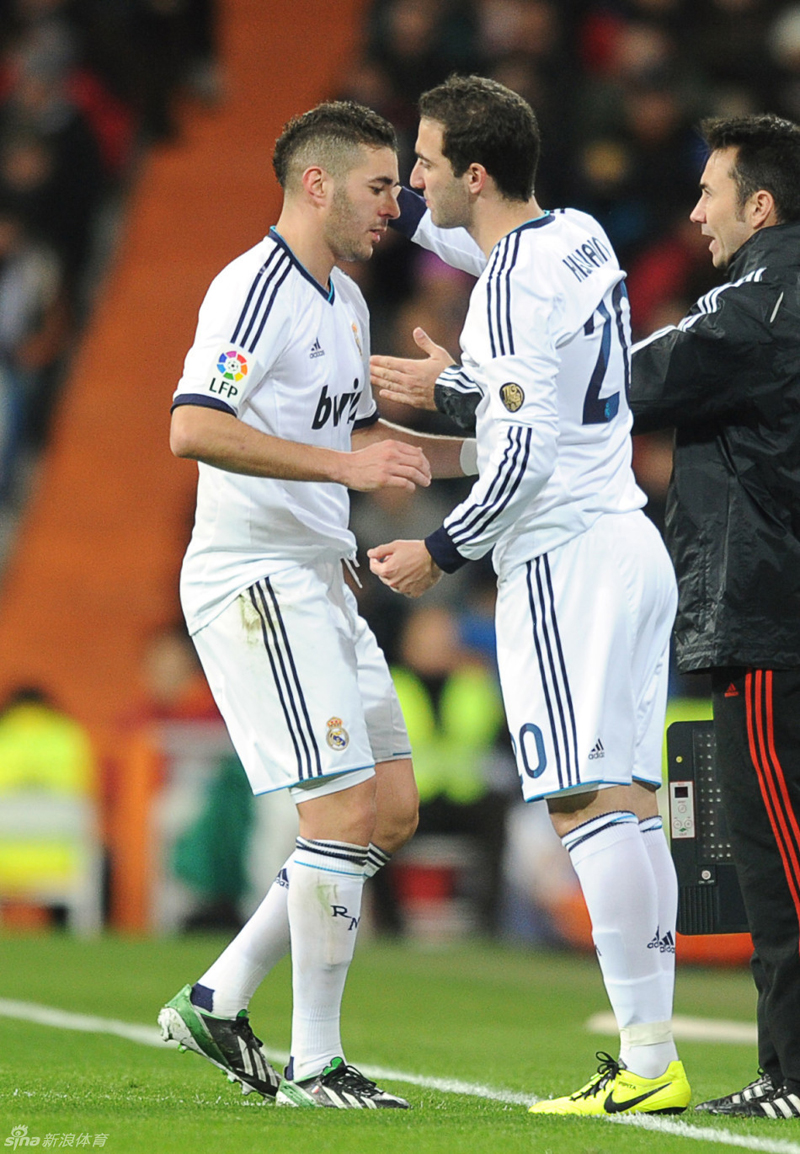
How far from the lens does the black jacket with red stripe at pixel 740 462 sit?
14.0ft

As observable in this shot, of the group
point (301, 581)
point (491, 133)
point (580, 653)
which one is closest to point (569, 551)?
point (580, 653)

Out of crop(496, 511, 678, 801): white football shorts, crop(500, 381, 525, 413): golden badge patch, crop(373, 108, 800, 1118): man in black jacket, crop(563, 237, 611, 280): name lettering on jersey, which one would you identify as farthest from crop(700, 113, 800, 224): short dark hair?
crop(496, 511, 678, 801): white football shorts

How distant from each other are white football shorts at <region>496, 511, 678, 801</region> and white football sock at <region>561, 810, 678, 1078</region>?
140mm

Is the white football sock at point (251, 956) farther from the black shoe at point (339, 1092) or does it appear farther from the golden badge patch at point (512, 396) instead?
the golden badge patch at point (512, 396)

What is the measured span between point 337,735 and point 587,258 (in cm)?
130

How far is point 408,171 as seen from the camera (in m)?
13.8

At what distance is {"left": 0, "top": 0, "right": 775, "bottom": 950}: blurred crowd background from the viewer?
11.5 metres

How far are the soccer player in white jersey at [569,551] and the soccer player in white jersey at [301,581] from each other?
0.90ft

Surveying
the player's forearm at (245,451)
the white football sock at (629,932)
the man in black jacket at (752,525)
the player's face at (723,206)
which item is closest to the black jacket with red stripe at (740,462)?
the man in black jacket at (752,525)

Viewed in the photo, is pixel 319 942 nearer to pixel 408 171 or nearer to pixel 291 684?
pixel 291 684

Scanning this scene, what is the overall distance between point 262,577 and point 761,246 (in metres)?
1.45

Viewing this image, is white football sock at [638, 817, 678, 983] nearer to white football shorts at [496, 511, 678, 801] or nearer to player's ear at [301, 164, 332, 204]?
white football shorts at [496, 511, 678, 801]

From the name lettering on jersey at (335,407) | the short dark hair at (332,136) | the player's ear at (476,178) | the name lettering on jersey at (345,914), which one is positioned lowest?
the name lettering on jersey at (345,914)

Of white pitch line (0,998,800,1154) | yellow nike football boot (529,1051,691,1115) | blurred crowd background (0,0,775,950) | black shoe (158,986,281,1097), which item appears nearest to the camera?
white pitch line (0,998,800,1154)
